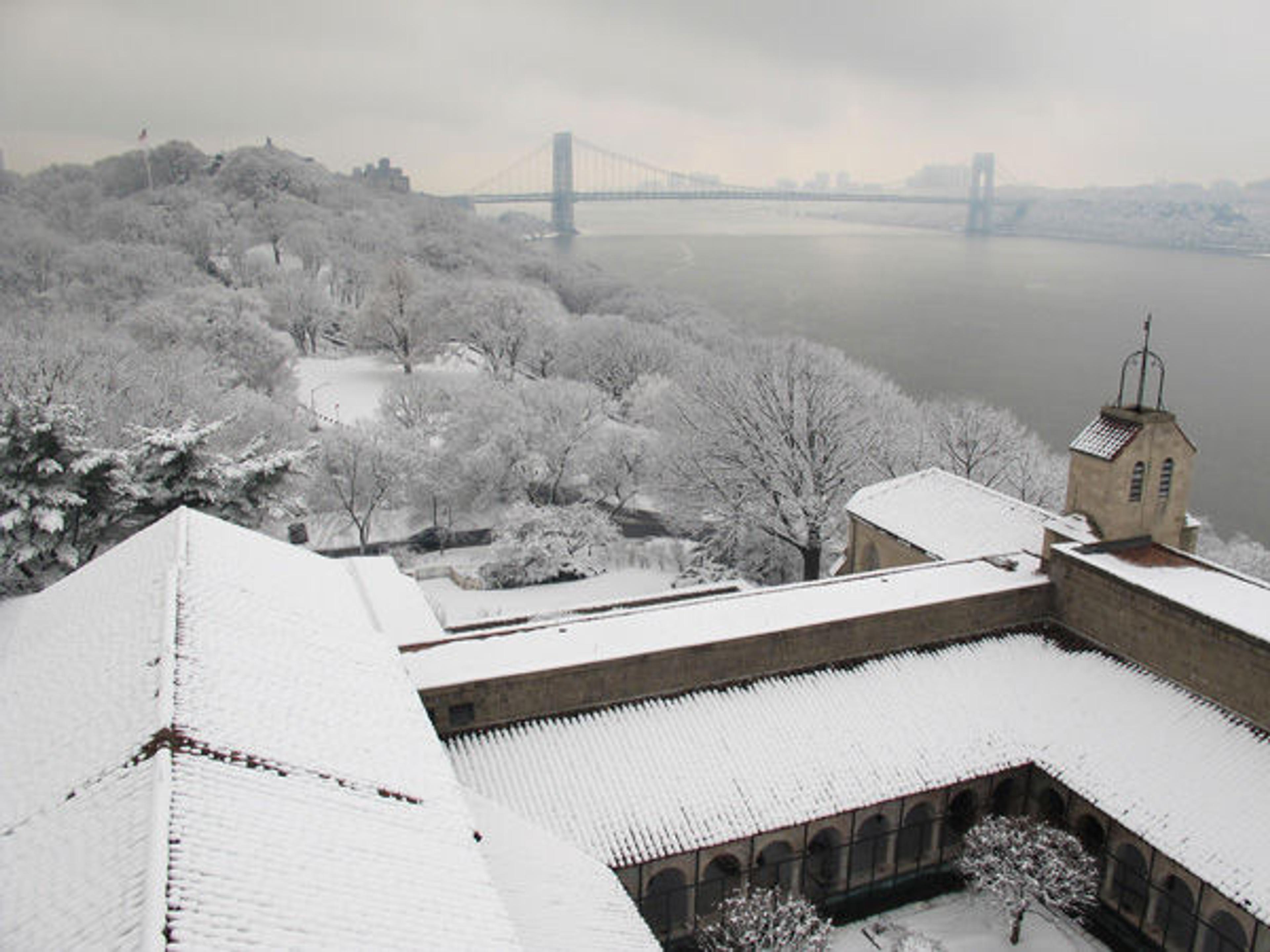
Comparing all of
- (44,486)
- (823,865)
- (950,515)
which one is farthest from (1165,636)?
(44,486)

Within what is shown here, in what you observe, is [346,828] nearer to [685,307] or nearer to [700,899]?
[700,899]

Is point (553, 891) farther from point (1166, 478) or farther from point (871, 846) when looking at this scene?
point (1166, 478)

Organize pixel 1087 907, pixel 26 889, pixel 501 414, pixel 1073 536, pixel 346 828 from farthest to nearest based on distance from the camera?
1. pixel 501 414
2. pixel 1073 536
3. pixel 1087 907
4. pixel 346 828
5. pixel 26 889

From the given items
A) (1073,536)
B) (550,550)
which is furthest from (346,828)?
(550,550)

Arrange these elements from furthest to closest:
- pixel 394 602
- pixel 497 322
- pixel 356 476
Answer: pixel 497 322 → pixel 356 476 → pixel 394 602

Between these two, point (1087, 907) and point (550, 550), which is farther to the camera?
point (550, 550)

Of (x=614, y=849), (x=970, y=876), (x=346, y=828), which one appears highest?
(x=346, y=828)
